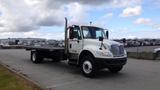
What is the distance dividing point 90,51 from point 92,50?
0.16 m

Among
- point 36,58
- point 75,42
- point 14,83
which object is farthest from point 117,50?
point 36,58

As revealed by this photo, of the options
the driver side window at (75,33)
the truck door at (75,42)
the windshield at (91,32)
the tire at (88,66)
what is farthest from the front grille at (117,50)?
the driver side window at (75,33)

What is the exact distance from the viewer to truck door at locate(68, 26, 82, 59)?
14819mm

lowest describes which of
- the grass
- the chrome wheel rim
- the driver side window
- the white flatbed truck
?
the grass

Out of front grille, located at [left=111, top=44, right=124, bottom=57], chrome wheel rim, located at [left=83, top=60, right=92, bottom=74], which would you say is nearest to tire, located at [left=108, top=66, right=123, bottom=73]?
front grille, located at [left=111, top=44, right=124, bottom=57]

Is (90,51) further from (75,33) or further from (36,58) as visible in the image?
(36,58)

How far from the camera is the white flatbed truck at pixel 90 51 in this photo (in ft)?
43.4

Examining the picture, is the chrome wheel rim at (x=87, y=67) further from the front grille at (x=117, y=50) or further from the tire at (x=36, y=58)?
the tire at (x=36, y=58)

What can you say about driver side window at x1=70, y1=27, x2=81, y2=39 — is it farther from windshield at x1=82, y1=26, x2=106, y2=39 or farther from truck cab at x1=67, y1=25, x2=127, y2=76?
windshield at x1=82, y1=26, x2=106, y2=39

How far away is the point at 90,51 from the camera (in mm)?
13695

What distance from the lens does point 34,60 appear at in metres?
19.6

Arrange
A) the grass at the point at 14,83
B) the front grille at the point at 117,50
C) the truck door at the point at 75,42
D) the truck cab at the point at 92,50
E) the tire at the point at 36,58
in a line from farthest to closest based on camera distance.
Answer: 1. the tire at the point at 36,58
2. the truck door at the point at 75,42
3. the front grille at the point at 117,50
4. the truck cab at the point at 92,50
5. the grass at the point at 14,83

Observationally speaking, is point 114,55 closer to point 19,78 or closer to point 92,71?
point 92,71

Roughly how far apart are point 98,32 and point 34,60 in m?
6.08
